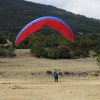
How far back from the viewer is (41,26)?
20047 mm

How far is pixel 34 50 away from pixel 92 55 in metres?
11.9

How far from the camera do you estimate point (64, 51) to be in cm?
4947

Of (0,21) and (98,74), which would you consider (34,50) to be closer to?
(98,74)

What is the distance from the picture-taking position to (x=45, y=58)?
48.0m

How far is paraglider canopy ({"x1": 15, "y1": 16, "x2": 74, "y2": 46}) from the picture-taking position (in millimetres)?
19875

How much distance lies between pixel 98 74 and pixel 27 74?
314 inches

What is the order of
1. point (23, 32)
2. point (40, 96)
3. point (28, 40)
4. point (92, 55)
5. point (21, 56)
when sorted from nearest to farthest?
point (40, 96) → point (23, 32) → point (21, 56) → point (92, 55) → point (28, 40)

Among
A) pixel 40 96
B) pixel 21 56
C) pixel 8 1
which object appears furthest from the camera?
pixel 8 1

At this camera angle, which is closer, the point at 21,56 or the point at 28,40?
the point at 21,56

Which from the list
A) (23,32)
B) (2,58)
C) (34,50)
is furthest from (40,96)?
(34,50)

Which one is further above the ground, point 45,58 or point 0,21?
point 0,21

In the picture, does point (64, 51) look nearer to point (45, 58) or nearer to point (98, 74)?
point (45, 58)

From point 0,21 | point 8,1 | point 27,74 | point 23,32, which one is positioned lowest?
point 27,74

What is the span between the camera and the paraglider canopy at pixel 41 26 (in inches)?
782
